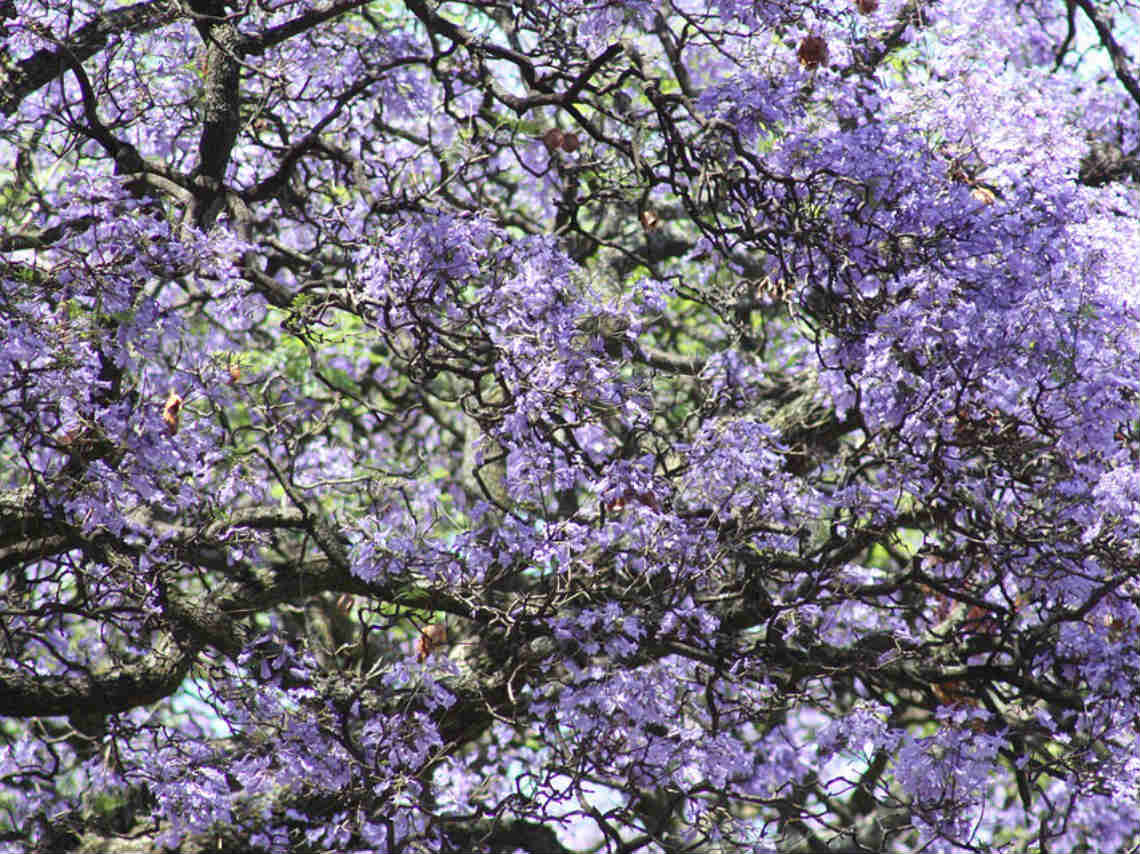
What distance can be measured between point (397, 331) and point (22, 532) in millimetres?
1899

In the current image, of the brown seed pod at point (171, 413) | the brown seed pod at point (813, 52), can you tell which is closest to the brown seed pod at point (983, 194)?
the brown seed pod at point (813, 52)

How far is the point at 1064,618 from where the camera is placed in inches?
243

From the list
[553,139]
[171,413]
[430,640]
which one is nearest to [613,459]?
[430,640]

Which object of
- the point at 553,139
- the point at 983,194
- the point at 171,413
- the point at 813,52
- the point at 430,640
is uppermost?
the point at 553,139

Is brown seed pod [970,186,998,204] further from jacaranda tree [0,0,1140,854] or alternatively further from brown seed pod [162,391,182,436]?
brown seed pod [162,391,182,436]

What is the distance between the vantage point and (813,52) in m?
6.17

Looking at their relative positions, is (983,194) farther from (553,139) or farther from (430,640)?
(430,640)

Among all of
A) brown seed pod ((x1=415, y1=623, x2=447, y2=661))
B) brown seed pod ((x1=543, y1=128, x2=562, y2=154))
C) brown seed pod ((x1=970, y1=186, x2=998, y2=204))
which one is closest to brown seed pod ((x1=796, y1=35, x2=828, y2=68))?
brown seed pod ((x1=970, y1=186, x2=998, y2=204))

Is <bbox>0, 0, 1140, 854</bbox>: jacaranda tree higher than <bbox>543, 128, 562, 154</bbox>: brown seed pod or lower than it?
lower

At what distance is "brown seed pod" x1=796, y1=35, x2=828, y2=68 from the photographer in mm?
6168

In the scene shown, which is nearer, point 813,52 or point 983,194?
point 983,194

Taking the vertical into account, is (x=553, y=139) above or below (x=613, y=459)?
above

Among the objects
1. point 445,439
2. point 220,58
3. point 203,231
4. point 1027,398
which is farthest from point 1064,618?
point 445,439

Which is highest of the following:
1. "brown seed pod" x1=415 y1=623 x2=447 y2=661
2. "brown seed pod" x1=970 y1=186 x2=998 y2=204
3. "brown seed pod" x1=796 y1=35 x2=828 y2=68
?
"brown seed pod" x1=796 y1=35 x2=828 y2=68
